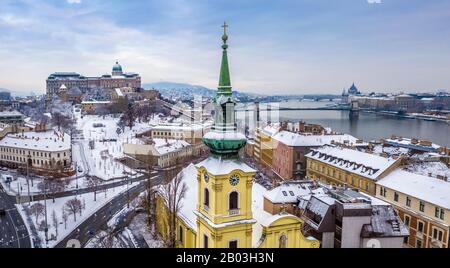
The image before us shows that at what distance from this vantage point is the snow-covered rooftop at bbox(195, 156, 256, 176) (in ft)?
41.9

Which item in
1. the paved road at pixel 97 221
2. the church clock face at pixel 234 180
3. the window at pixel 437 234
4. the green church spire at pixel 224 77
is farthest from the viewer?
the paved road at pixel 97 221

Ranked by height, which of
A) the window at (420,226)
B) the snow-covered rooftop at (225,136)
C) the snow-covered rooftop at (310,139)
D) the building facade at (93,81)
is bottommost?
the window at (420,226)

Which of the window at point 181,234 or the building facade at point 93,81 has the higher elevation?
the building facade at point 93,81

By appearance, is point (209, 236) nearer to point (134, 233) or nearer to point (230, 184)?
point (230, 184)

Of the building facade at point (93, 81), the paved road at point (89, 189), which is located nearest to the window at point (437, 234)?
the paved road at point (89, 189)

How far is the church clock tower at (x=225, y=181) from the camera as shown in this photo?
12484mm

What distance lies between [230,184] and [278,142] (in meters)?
29.9

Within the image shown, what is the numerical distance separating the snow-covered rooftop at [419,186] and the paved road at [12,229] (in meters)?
24.1

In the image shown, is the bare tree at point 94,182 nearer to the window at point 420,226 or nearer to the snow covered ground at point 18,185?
the snow covered ground at point 18,185

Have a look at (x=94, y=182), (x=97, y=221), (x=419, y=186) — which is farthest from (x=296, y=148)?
(x=94, y=182)

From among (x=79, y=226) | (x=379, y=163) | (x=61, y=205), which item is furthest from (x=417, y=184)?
(x=61, y=205)

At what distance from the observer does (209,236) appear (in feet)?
43.7
